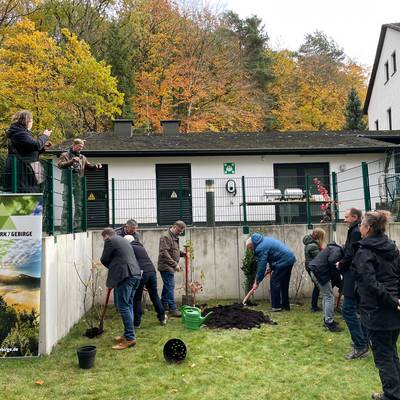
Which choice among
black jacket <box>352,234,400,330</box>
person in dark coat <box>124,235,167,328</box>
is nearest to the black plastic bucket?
person in dark coat <box>124,235,167,328</box>

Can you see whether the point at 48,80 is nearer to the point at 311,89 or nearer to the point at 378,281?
the point at 311,89

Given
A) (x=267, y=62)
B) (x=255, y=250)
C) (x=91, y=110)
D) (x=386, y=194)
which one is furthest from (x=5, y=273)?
(x=267, y=62)

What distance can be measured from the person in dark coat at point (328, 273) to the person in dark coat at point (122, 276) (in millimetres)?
2707

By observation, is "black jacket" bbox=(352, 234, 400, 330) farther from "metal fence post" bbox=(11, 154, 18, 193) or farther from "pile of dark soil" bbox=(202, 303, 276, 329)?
"metal fence post" bbox=(11, 154, 18, 193)

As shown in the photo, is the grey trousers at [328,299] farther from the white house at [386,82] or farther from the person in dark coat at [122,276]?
the white house at [386,82]

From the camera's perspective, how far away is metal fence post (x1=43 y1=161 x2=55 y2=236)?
6689 mm

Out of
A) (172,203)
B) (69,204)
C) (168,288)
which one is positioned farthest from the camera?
(172,203)

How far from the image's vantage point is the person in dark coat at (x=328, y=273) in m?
6.66

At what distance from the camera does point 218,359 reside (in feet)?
19.6

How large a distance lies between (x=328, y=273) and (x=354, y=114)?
89.8 ft

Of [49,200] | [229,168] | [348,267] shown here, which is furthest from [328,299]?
[229,168]

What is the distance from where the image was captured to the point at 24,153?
6.46 meters

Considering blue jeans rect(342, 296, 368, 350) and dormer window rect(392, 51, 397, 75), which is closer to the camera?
blue jeans rect(342, 296, 368, 350)

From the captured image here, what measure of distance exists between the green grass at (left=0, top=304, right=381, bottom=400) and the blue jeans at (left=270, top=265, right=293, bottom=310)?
Result: 5.51 ft
